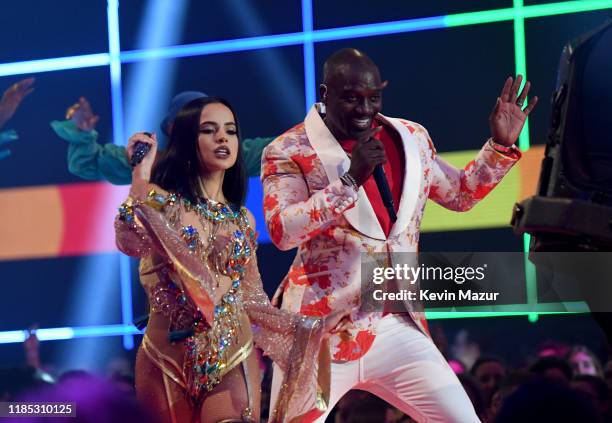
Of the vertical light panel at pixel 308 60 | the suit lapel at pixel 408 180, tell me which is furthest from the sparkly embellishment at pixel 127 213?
the vertical light panel at pixel 308 60

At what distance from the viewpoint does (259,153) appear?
6074 mm

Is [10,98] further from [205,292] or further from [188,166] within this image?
[205,292]

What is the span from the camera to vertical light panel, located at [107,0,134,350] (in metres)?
6.30

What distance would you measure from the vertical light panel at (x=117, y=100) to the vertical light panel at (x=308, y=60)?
1.20 m

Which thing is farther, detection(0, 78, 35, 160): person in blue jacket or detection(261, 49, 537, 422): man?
detection(0, 78, 35, 160): person in blue jacket

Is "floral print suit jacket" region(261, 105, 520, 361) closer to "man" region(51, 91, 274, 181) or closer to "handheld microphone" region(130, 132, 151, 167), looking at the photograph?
"handheld microphone" region(130, 132, 151, 167)

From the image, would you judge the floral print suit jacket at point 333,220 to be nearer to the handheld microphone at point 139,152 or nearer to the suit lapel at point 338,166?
the suit lapel at point 338,166

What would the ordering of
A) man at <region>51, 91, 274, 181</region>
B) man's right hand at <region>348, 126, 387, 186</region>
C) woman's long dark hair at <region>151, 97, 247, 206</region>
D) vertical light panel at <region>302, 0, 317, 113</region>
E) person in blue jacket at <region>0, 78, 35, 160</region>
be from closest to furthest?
man's right hand at <region>348, 126, 387, 186</region> < woman's long dark hair at <region>151, 97, 247, 206</region> < vertical light panel at <region>302, 0, 317, 113</region> < man at <region>51, 91, 274, 181</region> < person in blue jacket at <region>0, 78, 35, 160</region>

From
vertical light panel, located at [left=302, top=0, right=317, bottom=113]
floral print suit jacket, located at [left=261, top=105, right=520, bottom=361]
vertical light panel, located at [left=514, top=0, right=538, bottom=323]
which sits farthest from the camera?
vertical light panel, located at [left=302, top=0, right=317, bottom=113]

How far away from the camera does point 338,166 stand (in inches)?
135

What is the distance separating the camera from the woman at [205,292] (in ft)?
11.1

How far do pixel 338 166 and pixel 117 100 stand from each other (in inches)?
128

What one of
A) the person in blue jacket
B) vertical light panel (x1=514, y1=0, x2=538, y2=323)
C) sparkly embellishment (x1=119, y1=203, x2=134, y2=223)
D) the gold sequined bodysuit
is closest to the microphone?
the gold sequined bodysuit

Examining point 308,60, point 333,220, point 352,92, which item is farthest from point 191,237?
point 308,60
